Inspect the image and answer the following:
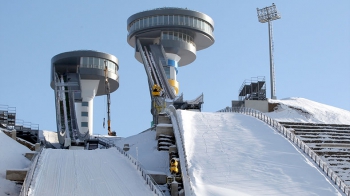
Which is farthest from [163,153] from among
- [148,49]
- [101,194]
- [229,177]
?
[148,49]

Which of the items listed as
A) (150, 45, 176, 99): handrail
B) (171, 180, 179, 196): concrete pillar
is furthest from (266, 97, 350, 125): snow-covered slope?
(171, 180, 179, 196): concrete pillar

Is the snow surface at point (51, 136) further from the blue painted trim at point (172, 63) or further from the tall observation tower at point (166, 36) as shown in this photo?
the blue painted trim at point (172, 63)

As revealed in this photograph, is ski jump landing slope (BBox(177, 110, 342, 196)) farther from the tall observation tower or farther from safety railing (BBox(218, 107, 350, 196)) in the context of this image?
the tall observation tower

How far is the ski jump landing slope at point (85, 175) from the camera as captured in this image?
23.9 metres

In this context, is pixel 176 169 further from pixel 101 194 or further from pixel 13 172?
pixel 13 172

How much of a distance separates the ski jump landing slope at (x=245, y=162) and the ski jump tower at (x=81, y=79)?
2551 centimetres

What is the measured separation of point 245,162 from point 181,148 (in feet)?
11.8

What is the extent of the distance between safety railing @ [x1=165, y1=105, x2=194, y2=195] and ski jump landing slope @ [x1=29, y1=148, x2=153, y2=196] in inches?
64.3

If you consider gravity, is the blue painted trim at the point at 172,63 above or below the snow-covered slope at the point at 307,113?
above

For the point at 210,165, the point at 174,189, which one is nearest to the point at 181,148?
the point at 210,165

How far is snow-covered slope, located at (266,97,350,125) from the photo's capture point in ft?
137

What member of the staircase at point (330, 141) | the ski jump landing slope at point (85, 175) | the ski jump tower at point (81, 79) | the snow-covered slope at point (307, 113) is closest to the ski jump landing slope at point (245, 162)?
the staircase at point (330, 141)

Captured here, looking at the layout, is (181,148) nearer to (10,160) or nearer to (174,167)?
(174,167)

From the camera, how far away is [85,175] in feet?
87.2
